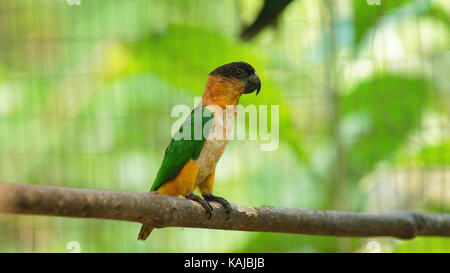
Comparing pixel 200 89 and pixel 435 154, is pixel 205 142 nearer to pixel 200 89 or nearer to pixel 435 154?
pixel 200 89

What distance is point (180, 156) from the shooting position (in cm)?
164

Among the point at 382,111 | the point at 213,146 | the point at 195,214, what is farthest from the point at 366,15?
the point at 195,214

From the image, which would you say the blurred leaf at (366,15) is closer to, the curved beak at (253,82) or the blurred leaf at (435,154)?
the blurred leaf at (435,154)

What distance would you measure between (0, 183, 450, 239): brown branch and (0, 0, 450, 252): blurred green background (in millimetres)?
714

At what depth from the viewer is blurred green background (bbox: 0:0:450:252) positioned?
2617mm

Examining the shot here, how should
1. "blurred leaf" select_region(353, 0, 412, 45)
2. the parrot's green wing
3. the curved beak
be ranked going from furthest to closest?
"blurred leaf" select_region(353, 0, 412, 45)
the curved beak
the parrot's green wing

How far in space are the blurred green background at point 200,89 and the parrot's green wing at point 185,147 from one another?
847 mm

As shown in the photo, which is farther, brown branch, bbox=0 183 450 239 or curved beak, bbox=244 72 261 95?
curved beak, bbox=244 72 261 95

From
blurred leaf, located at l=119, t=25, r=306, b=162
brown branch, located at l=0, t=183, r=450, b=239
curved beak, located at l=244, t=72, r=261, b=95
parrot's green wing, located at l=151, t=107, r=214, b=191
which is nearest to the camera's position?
brown branch, located at l=0, t=183, r=450, b=239

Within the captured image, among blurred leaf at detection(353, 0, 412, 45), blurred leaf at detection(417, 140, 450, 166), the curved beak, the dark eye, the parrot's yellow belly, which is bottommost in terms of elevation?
blurred leaf at detection(417, 140, 450, 166)

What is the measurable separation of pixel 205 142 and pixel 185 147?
0.07 metres

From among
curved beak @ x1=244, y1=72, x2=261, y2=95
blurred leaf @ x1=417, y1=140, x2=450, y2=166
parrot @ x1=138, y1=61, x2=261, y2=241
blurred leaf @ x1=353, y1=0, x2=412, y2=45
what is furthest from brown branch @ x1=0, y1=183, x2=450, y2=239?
blurred leaf @ x1=353, y1=0, x2=412, y2=45

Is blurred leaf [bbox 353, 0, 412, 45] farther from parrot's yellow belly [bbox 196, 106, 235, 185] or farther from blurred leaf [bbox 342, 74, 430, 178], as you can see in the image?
parrot's yellow belly [bbox 196, 106, 235, 185]

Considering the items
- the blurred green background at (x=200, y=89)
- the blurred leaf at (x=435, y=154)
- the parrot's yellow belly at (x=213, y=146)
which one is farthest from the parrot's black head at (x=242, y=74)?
the blurred leaf at (x=435, y=154)
